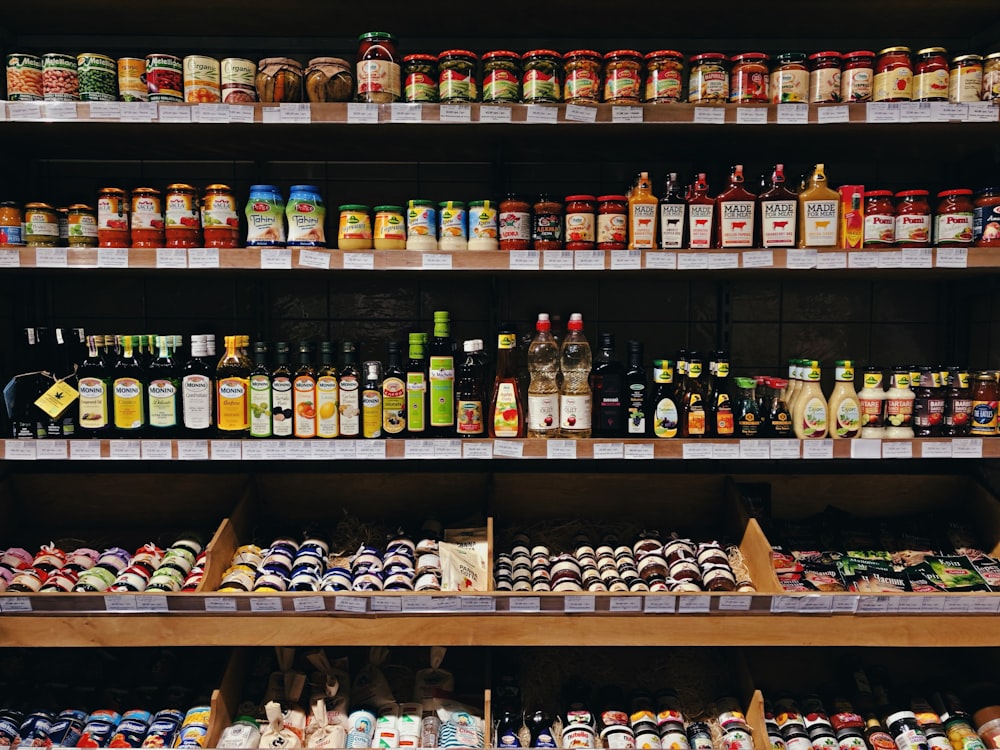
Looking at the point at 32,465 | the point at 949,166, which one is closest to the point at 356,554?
the point at 32,465

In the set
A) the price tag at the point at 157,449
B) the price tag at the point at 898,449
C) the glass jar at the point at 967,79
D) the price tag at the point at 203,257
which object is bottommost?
the price tag at the point at 898,449

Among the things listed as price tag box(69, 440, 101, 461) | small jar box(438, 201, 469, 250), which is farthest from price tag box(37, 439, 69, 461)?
small jar box(438, 201, 469, 250)

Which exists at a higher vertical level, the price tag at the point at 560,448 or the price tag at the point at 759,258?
the price tag at the point at 759,258

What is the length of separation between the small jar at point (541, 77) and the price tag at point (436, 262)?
505 millimetres

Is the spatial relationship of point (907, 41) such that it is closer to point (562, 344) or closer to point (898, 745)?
point (562, 344)

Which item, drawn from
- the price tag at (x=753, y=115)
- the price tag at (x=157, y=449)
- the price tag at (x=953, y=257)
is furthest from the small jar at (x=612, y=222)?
the price tag at (x=157, y=449)

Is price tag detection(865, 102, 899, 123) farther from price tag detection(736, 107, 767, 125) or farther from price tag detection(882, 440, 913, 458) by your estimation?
price tag detection(882, 440, 913, 458)

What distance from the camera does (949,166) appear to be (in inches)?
97.8

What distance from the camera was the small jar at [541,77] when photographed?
192 cm

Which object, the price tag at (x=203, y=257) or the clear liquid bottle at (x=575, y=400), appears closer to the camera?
the price tag at (x=203, y=257)

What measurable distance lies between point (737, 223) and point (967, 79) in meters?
0.75

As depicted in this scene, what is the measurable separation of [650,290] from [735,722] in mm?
1478

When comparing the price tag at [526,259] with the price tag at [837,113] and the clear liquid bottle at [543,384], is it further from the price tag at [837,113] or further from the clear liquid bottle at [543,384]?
the price tag at [837,113]

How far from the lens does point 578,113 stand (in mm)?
1889
